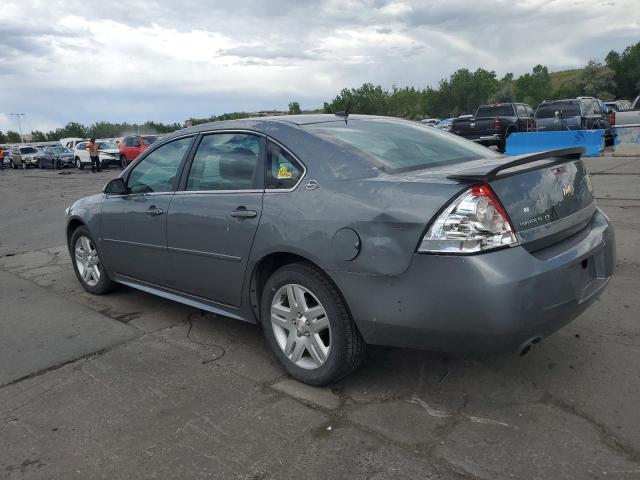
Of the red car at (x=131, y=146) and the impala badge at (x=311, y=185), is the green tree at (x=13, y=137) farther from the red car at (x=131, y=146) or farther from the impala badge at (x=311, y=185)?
the impala badge at (x=311, y=185)

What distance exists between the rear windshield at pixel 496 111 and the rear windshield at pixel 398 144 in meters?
17.5

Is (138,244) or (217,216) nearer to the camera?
(217,216)

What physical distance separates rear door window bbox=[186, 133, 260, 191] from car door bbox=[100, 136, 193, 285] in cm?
21

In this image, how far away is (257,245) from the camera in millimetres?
3539

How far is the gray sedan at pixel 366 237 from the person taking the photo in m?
2.78

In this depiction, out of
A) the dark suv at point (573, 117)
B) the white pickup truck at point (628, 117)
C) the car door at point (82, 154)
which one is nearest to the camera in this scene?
the dark suv at point (573, 117)

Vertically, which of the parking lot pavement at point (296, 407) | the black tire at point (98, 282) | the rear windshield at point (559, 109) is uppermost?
the rear windshield at point (559, 109)

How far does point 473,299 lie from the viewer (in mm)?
2717

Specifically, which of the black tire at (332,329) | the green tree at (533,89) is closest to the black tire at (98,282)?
the black tire at (332,329)

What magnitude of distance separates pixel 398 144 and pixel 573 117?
18529 millimetres

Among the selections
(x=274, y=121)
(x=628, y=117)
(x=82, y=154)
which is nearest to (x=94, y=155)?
(x=82, y=154)

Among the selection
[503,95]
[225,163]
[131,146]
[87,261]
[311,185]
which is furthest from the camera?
[503,95]

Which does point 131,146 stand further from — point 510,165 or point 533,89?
point 533,89

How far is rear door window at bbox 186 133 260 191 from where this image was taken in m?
3.82
